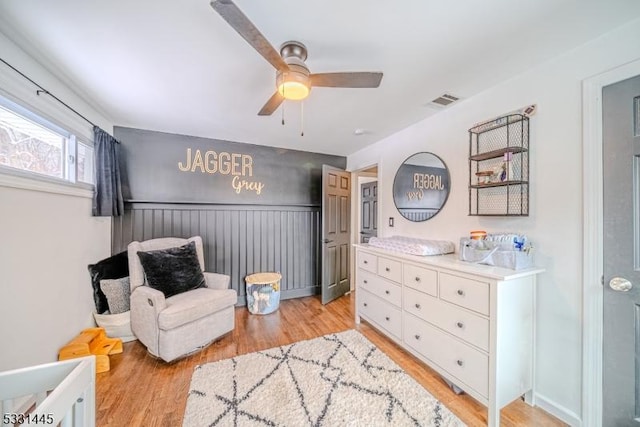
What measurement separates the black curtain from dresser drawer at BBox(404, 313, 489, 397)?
3.09 metres

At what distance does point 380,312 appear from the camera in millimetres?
2449

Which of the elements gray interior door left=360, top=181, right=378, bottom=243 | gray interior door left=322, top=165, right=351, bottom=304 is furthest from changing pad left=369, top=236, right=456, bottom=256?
gray interior door left=360, top=181, right=378, bottom=243

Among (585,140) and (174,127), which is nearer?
(585,140)

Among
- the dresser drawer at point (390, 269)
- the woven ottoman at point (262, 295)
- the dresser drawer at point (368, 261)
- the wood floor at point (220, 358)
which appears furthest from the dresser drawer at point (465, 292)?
the woven ottoman at point (262, 295)

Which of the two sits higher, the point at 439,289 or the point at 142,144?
the point at 142,144

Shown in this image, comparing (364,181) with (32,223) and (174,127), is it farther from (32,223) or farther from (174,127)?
(32,223)

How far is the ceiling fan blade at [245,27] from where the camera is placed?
2.98 ft

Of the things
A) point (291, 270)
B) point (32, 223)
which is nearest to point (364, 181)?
point (291, 270)

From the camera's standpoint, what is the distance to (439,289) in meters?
1.81

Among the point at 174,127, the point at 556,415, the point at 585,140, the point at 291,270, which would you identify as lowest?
the point at 556,415

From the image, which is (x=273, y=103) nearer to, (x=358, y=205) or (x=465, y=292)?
(x=465, y=292)

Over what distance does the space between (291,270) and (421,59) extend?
306cm

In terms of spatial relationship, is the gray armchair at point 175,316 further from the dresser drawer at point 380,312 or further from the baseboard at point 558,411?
the baseboard at point 558,411

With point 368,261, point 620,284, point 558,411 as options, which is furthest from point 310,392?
point 620,284
